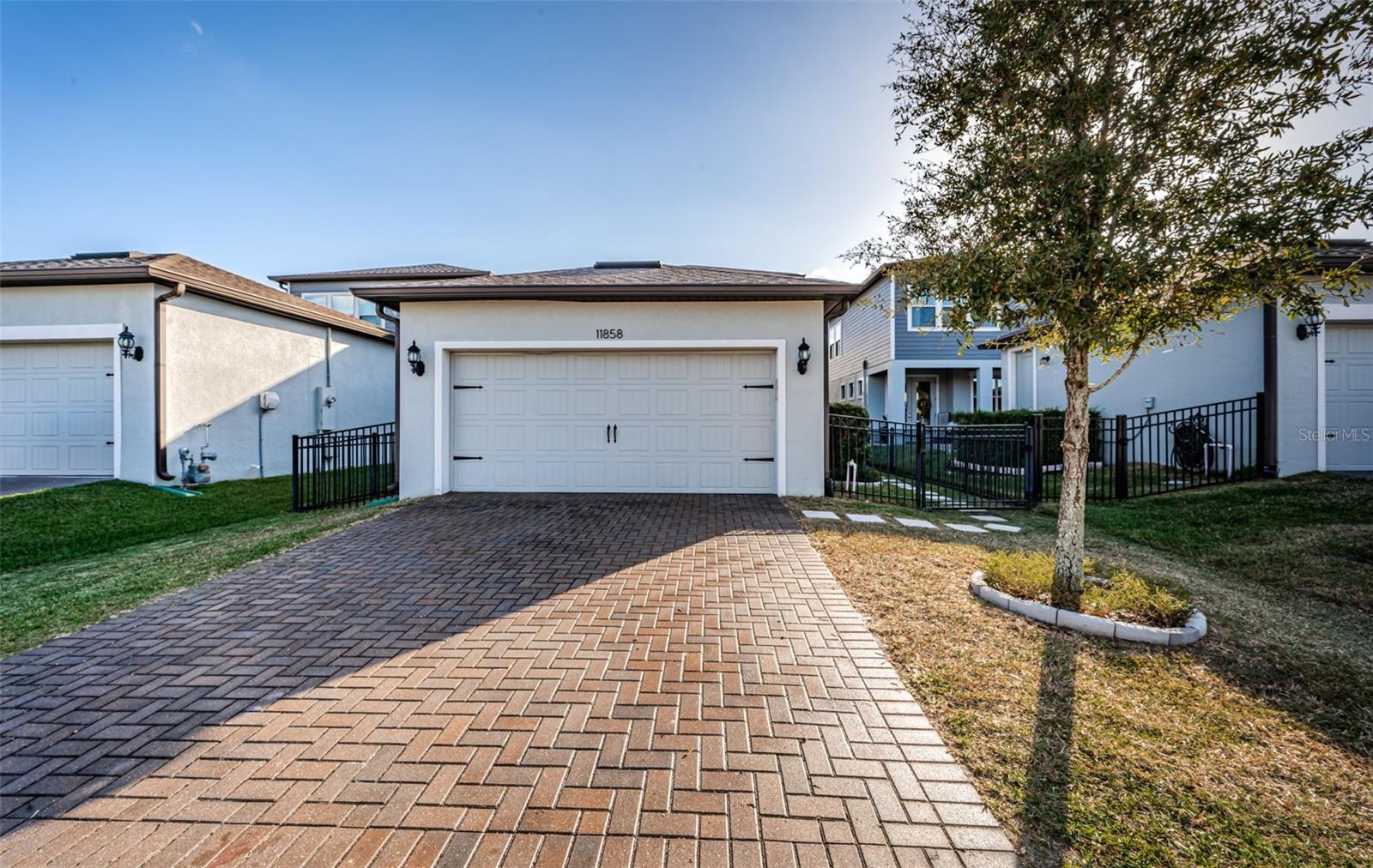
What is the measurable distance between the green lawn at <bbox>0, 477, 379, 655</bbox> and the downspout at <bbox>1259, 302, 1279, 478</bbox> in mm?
13777

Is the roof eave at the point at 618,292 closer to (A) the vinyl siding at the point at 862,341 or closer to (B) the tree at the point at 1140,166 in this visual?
(B) the tree at the point at 1140,166

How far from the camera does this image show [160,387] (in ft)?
29.5

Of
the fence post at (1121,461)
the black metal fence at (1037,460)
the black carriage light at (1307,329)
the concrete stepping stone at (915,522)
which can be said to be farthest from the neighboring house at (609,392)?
the black carriage light at (1307,329)

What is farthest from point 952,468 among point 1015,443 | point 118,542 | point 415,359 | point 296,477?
point 118,542

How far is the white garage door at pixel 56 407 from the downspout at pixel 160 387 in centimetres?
100

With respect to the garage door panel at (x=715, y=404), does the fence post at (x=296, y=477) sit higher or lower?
lower

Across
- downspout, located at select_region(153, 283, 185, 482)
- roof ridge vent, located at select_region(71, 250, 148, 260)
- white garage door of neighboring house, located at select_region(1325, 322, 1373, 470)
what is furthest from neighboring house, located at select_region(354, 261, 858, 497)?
white garage door of neighboring house, located at select_region(1325, 322, 1373, 470)

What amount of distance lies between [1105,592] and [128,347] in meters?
13.7

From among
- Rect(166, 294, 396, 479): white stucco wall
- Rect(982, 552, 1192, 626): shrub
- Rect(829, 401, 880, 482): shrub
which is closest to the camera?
Rect(982, 552, 1192, 626): shrub

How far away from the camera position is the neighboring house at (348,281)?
59.4ft

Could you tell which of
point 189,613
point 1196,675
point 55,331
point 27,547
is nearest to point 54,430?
point 55,331

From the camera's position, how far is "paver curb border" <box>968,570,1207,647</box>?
3.38 meters

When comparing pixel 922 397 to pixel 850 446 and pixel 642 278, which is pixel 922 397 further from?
pixel 642 278

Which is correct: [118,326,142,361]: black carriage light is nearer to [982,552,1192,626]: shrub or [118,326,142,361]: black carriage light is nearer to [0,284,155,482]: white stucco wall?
[0,284,155,482]: white stucco wall
